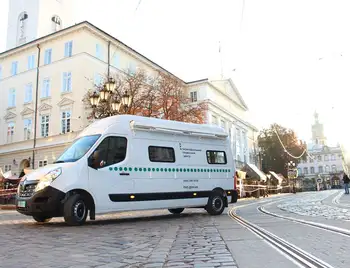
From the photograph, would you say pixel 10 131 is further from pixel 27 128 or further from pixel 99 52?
pixel 99 52

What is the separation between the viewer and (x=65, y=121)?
3631 centimetres

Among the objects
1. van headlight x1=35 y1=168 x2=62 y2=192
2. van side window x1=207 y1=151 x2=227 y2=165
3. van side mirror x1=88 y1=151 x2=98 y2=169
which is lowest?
van headlight x1=35 y1=168 x2=62 y2=192

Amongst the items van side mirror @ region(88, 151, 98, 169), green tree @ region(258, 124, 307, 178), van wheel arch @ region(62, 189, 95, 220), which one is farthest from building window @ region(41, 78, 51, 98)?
green tree @ region(258, 124, 307, 178)

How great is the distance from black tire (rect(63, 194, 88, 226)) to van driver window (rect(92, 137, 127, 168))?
989 millimetres

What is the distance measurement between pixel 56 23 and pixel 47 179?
4873 centimetres

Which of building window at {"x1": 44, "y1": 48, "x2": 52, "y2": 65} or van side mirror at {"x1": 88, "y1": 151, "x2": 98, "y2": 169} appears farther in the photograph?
building window at {"x1": 44, "y1": 48, "x2": 52, "y2": 65}

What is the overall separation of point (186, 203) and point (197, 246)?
19.5 feet

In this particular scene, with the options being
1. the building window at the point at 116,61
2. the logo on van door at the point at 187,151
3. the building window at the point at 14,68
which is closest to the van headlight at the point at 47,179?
the logo on van door at the point at 187,151

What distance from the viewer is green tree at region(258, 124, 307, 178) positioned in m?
72.4

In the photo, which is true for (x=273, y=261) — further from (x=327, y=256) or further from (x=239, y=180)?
(x=239, y=180)

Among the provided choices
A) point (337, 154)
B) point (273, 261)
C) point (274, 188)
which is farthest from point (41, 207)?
point (337, 154)

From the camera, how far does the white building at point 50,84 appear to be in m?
35.7

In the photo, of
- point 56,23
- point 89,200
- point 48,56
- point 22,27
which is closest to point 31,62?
point 48,56

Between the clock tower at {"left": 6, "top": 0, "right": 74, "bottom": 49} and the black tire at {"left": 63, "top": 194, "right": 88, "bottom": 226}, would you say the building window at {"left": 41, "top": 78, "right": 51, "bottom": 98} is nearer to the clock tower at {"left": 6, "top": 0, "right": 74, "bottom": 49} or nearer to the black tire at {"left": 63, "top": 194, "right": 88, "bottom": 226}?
the clock tower at {"left": 6, "top": 0, "right": 74, "bottom": 49}
